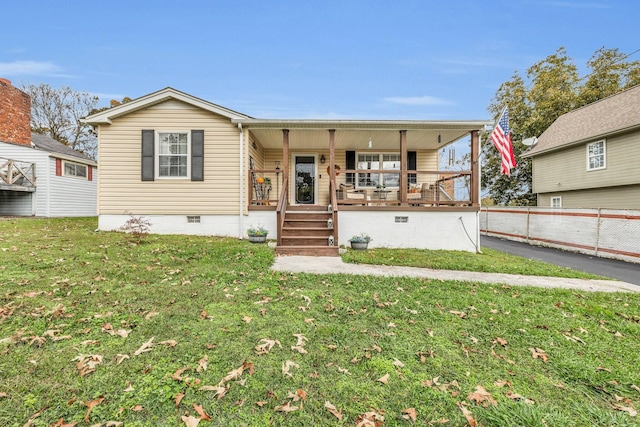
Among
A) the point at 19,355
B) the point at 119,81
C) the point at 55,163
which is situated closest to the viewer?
the point at 19,355

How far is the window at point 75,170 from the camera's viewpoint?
15922 millimetres

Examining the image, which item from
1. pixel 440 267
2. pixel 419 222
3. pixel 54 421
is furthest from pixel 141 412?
pixel 419 222

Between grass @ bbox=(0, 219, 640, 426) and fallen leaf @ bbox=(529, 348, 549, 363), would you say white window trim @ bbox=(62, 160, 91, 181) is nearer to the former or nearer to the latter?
grass @ bbox=(0, 219, 640, 426)

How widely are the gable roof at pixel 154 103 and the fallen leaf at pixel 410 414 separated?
862cm

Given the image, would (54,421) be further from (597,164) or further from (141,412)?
(597,164)

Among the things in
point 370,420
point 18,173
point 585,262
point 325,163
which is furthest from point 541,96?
point 18,173

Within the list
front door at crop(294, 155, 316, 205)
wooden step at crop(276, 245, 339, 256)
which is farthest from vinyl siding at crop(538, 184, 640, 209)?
wooden step at crop(276, 245, 339, 256)

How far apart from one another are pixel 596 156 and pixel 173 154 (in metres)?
17.9

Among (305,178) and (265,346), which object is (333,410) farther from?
(305,178)

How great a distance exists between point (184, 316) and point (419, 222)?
7.18 m

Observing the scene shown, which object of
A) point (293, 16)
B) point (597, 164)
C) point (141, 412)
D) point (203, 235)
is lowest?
point (141, 412)

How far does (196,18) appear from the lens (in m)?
15.3

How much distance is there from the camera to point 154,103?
29.2 feet

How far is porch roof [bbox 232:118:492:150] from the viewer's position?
873 centimetres
